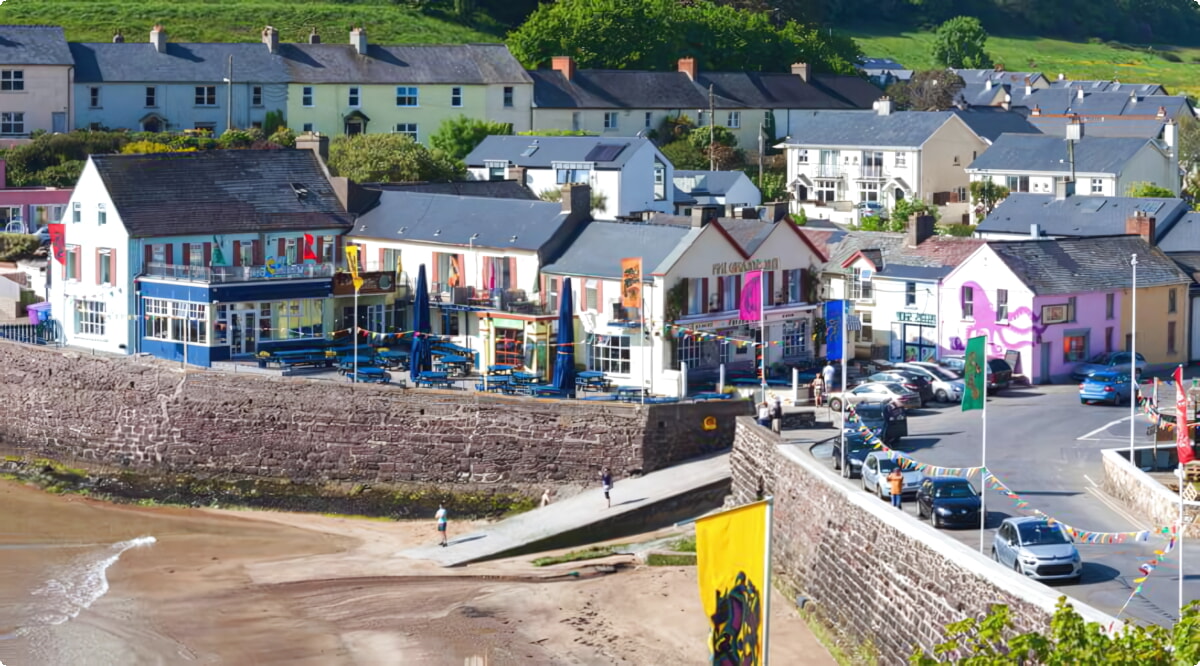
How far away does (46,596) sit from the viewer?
44.9 meters

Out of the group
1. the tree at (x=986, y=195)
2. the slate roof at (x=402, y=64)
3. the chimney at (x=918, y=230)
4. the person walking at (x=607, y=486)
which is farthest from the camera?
the slate roof at (x=402, y=64)

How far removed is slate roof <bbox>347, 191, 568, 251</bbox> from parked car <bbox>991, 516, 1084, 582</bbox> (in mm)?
28122

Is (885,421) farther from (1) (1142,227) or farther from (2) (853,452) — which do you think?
(1) (1142,227)

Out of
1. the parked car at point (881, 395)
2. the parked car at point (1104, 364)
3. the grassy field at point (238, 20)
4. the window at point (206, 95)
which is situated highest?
the grassy field at point (238, 20)

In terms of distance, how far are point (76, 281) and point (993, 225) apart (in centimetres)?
3317

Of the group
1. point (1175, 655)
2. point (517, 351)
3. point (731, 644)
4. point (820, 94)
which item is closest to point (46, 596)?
point (517, 351)

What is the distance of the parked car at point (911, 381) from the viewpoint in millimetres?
54000

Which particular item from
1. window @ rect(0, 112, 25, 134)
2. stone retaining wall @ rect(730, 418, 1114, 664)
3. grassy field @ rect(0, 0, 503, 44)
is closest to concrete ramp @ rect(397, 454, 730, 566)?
stone retaining wall @ rect(730, 418, 1114, 664)

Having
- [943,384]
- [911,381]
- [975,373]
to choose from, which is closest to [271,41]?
[911,381]

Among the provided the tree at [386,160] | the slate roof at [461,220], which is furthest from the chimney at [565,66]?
the slate roof at [461,220]

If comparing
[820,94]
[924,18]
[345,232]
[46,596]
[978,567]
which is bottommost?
[46,596]

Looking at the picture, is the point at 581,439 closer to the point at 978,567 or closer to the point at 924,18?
the point at 978,567

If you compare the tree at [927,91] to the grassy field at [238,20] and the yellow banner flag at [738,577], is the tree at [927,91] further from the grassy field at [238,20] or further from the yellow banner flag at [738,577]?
the yellow banner flag at [738,577]

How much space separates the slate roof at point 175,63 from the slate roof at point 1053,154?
113 ft
